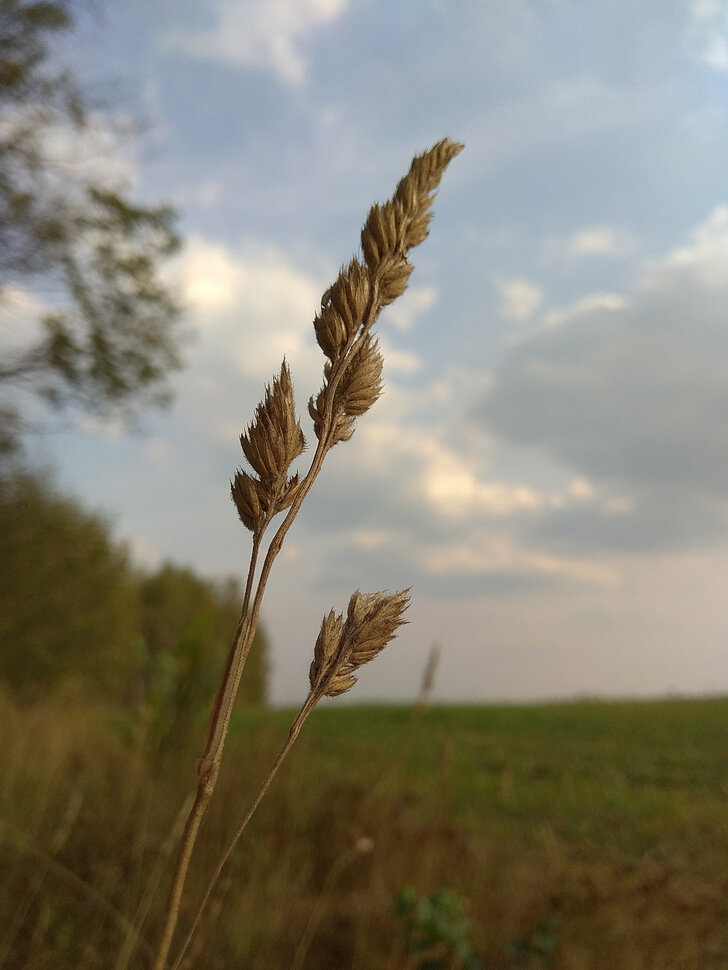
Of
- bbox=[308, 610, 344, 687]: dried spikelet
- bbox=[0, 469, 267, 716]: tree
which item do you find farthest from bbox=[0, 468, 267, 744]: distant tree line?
bbox=[308, 610, 344, 687]: dried spikelet

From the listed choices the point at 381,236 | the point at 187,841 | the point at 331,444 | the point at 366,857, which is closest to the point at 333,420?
the point at 331,444

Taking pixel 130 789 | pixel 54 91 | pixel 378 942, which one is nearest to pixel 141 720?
pixel 130 789

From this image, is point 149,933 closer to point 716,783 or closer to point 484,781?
point 716,783

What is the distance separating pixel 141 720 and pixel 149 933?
2856mm

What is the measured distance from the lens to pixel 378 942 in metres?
2.72

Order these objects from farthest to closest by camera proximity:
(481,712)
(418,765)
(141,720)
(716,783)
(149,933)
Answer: (481,712) → (418,765) → (716,783) → (141,720) → (149,933)

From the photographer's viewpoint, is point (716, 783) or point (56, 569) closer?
point (716, 783)

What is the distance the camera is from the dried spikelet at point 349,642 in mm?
556

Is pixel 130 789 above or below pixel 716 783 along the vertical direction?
below

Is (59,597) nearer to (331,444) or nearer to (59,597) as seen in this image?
(59,597)

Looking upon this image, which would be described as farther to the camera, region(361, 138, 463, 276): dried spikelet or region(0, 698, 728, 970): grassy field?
region(0, 698, 728, 970): grassy field

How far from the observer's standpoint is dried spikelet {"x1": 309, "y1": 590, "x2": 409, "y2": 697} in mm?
556

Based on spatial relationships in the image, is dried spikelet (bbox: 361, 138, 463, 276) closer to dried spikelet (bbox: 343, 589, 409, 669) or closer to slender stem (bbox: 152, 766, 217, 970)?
dried spikelet (bbox: 343, 589, 409, 669)

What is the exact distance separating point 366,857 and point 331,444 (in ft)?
Answer: 11.5
